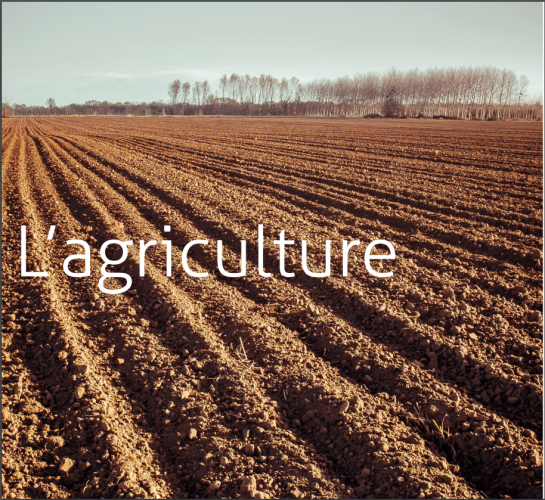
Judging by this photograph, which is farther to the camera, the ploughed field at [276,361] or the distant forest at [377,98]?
the distant forest at [377,98]

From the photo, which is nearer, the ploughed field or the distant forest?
the ploughed field

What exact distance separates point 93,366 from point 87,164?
1076cm

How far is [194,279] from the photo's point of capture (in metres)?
5.14

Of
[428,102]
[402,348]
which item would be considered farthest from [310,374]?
[428,102]

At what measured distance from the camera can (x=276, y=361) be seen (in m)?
3.57

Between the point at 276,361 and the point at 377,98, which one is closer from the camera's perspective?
the point at 276,361

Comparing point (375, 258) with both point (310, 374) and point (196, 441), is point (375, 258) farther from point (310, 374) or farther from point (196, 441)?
point (196, 441)

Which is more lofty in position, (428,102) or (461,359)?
(428,102)

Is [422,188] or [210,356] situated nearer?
[210,356]

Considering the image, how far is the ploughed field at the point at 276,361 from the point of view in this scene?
2.59 meters

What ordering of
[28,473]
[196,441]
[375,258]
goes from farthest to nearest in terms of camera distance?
[375,258]
[196,441]
[28,473]

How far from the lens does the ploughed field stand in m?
2.59

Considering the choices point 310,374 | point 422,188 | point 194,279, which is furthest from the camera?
point 422,188

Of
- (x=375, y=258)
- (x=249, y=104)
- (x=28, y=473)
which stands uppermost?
(x=249, y=104)
